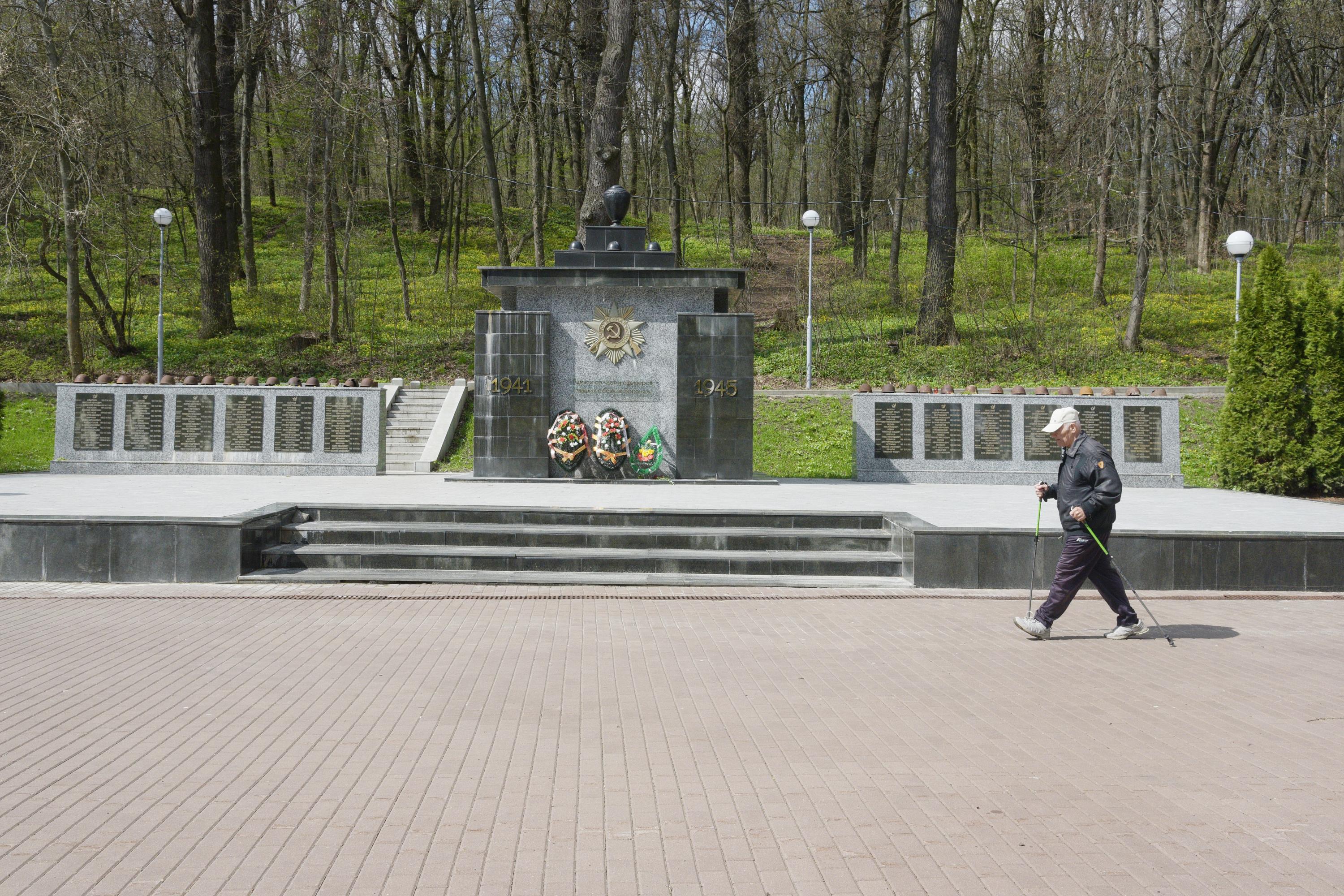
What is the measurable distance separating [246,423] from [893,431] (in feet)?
35.9

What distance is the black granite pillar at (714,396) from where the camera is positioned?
15.3 metres

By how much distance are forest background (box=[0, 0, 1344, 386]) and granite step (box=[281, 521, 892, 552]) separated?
874cm

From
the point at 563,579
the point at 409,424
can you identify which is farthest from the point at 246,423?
the point at 563,579

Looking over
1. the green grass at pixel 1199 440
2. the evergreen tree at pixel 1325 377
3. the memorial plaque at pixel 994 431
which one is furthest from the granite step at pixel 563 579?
the green grass at pixel 1199 440

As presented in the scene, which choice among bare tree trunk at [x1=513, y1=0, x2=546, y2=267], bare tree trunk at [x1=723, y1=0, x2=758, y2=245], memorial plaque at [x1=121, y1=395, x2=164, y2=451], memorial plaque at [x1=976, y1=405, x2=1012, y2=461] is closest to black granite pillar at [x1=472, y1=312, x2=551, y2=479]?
memorial plaque at [x1=121, y1=395, x2=164, y2=451]

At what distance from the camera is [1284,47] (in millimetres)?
35562

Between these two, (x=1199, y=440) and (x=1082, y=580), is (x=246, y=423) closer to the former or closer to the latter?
(x=1082, y=580)

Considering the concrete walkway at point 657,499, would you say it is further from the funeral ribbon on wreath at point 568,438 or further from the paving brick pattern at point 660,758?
the paving brick pattern at point 660,758

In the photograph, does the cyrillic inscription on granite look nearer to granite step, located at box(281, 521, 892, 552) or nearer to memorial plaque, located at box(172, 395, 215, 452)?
granite step, located at box(281, 521, 892, 552)

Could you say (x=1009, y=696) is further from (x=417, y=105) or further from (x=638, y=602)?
(x=417, y=105)

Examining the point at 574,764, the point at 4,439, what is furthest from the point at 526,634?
the point at 4,439

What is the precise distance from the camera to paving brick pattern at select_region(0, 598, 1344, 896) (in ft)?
13.0

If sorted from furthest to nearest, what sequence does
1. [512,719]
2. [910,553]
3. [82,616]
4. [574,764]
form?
[910,553], [82,616], [512,719], [574,764]

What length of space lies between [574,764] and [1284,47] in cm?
4067
